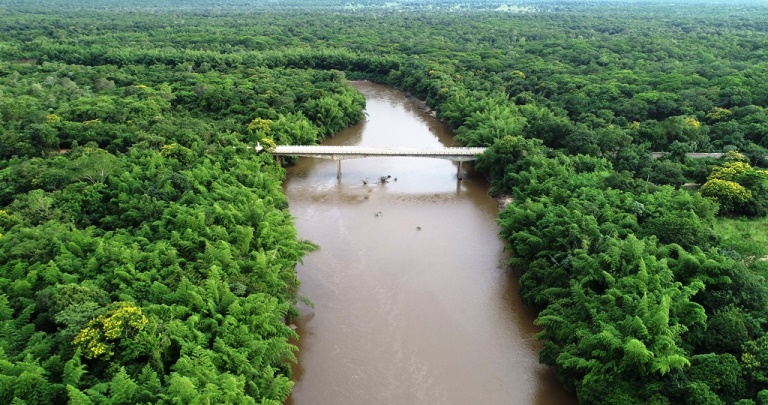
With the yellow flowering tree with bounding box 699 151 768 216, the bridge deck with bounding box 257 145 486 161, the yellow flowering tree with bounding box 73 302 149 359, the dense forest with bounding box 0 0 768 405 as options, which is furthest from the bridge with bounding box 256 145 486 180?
the yellow flowering tree with bounding box 73 302 149 359

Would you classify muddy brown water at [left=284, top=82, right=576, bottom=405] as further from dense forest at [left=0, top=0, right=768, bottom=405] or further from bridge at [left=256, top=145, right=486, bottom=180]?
bridge at [left=256, top=145, right=486, bottom=180]

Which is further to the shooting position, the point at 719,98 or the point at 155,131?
the point at 719,98

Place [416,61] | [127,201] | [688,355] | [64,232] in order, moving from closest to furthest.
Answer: [688,355] < [64,232] < [127,201] < [416,61]

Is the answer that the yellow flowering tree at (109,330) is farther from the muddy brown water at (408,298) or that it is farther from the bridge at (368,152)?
the bridge at (368,152)

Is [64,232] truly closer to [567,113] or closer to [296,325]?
[296,325]

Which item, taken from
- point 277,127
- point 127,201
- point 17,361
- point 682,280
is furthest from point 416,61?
point 17,361

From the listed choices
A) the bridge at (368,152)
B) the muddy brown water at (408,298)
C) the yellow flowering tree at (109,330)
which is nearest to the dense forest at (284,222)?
the yellow flowering tree at (109,330)

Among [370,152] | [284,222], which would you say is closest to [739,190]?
[370,152]
